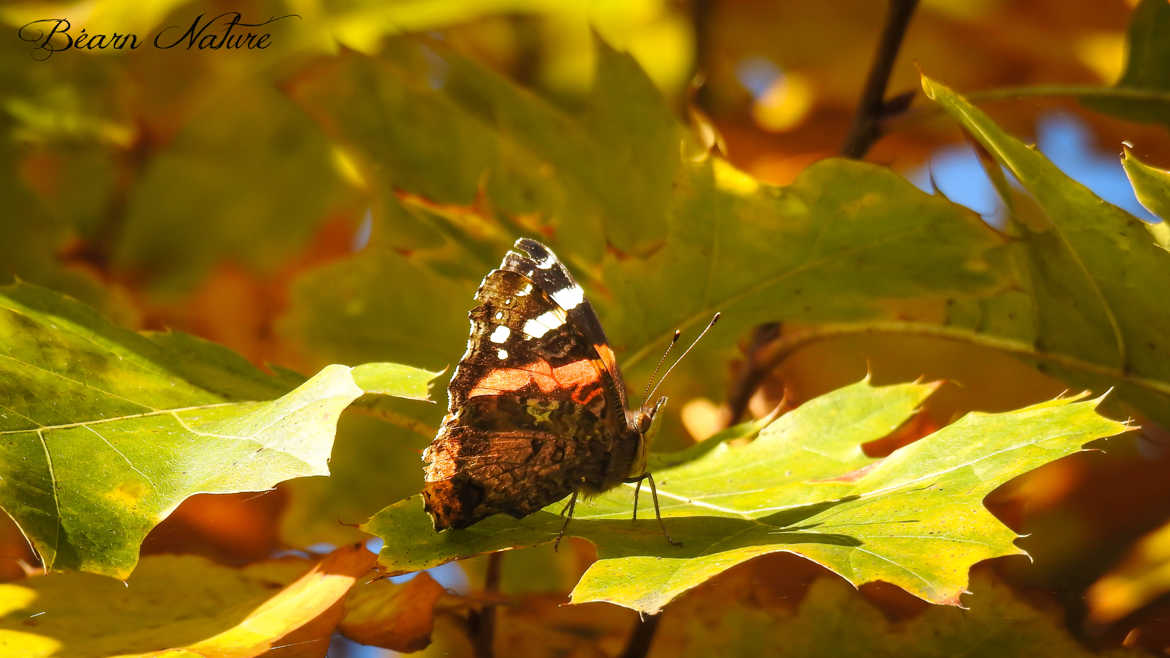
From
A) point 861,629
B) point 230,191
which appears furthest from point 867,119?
point 230,191

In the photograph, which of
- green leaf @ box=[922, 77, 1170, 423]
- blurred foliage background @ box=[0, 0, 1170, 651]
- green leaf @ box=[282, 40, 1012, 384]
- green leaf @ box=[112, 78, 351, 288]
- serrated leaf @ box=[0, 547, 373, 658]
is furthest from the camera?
green leaf @ box=[112, 78, 351, 288]

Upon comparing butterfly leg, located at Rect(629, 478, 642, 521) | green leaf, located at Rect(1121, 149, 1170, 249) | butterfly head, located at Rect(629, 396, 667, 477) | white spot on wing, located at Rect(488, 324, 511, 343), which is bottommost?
butterfly leg, located at Rect(629, 478, 642, 521)

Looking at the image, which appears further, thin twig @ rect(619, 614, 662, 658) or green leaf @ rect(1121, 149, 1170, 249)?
thin twig @ rect(619, 614, 662, 658)

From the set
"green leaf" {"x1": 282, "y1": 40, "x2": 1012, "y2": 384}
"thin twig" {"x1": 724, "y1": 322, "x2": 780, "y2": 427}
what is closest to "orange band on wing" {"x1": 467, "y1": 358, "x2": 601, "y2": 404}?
"green leaf" {"x1": 282, "y1": 40, "x2": 1012, "y2": 384}

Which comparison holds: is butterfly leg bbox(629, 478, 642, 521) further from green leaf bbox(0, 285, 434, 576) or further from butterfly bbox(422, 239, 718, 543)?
green leaf bbox(0, 285, 434, 576)

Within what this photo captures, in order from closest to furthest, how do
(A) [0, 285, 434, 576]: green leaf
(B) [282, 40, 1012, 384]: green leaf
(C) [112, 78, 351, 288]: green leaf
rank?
(A) [0, 285, 434, 576]: green leaf, (B) [282, 40, 1012, 384]: green leaf, (C) [112, 78, 351, 288]: green leaf

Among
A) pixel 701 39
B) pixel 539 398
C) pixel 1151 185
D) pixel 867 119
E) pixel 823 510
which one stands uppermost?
pixel 701 39

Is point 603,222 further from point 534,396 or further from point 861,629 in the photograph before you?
point 861,629

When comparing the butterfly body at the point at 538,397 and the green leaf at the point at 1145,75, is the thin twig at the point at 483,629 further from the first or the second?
the green leaf at the point at 1145,75
